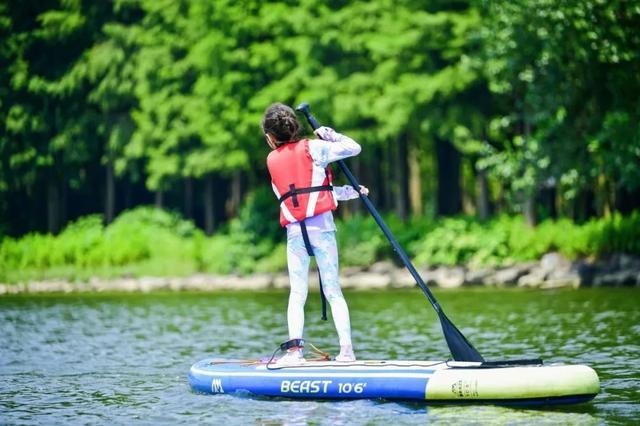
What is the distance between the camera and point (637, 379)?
546 inches

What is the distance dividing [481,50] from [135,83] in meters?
13.7

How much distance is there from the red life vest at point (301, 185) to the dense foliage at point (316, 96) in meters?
17.8

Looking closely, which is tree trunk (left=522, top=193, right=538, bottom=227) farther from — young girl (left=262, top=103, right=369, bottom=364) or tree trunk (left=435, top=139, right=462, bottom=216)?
young girl (left=262, top=103, right=369, bottom=364)

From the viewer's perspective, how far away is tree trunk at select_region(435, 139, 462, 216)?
40219 millimetres

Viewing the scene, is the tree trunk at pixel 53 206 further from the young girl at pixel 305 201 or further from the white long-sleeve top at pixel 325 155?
the white long-sleeve top at pixel 325 155

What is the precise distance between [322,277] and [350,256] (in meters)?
23.1

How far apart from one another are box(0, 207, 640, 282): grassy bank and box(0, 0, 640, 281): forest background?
0.23 ft

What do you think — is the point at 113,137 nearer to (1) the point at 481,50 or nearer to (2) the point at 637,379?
(1) the point at 481,50

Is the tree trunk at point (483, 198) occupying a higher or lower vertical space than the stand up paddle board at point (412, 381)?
higher

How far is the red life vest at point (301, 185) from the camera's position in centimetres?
1275

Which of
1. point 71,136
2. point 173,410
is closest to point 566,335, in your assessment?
point 173,410

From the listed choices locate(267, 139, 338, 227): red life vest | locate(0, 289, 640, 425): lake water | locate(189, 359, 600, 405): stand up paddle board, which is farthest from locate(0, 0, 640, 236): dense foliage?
locate(189, 359, 600, 405): stand up paddle board

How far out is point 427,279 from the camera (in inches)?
1305

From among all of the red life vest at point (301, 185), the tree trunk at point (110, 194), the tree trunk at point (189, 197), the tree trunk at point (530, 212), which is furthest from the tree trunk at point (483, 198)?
the red life vest at point (301, 185)
